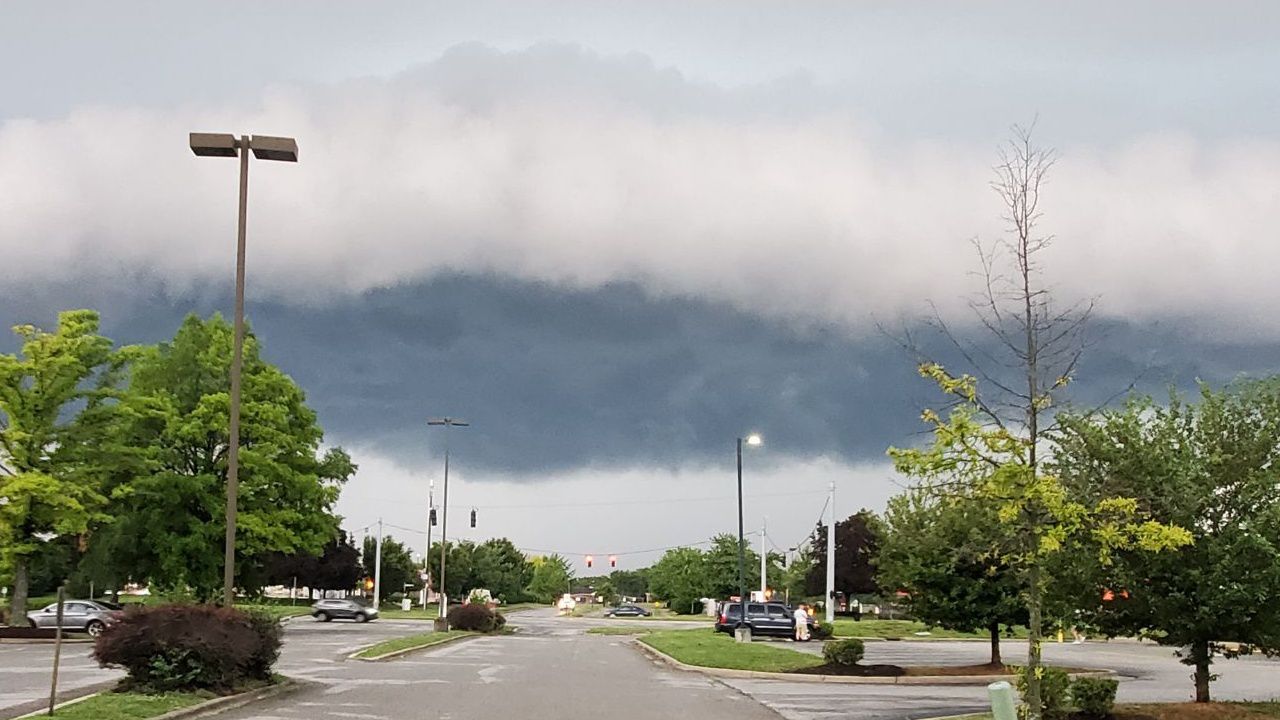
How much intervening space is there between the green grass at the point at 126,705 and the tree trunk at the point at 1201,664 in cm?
1522

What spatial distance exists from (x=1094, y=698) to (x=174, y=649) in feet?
47.6

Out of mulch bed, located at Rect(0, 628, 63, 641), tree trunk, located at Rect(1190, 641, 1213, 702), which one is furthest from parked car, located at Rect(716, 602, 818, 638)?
tree trunk, located at Rect(1190, 641, 1213, 702)

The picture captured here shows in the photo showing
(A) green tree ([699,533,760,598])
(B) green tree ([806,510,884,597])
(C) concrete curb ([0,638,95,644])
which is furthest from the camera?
(A) green tree ([699,533,760,598])

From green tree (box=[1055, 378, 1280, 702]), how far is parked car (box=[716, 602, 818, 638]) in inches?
1315

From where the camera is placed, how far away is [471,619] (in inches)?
2184

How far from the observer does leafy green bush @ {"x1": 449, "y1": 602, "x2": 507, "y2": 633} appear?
181ft

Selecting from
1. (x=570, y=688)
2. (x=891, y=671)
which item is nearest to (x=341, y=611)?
(x=891, y=671)

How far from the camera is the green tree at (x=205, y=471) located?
47.8 meters

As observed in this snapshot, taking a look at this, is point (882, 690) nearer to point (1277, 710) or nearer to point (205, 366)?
point (1277, 710)

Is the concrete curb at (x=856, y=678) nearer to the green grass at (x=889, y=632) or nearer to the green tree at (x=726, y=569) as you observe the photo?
the green grass at (x=889, y=632)

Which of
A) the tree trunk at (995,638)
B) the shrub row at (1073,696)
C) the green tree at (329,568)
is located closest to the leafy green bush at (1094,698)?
the shrub row at (1073,696)

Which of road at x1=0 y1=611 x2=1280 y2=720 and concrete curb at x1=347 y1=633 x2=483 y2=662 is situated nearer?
road at x1=0 y1=611 x2=1280 y2=720

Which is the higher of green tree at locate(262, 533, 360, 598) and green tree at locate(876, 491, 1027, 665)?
green tree at locate(876, 491, 1027, 665)

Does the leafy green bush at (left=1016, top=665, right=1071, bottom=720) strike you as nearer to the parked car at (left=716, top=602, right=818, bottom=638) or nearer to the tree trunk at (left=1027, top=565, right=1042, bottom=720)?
the tree trunk at (left=1027, top=565, right=1042, bottom=720)
